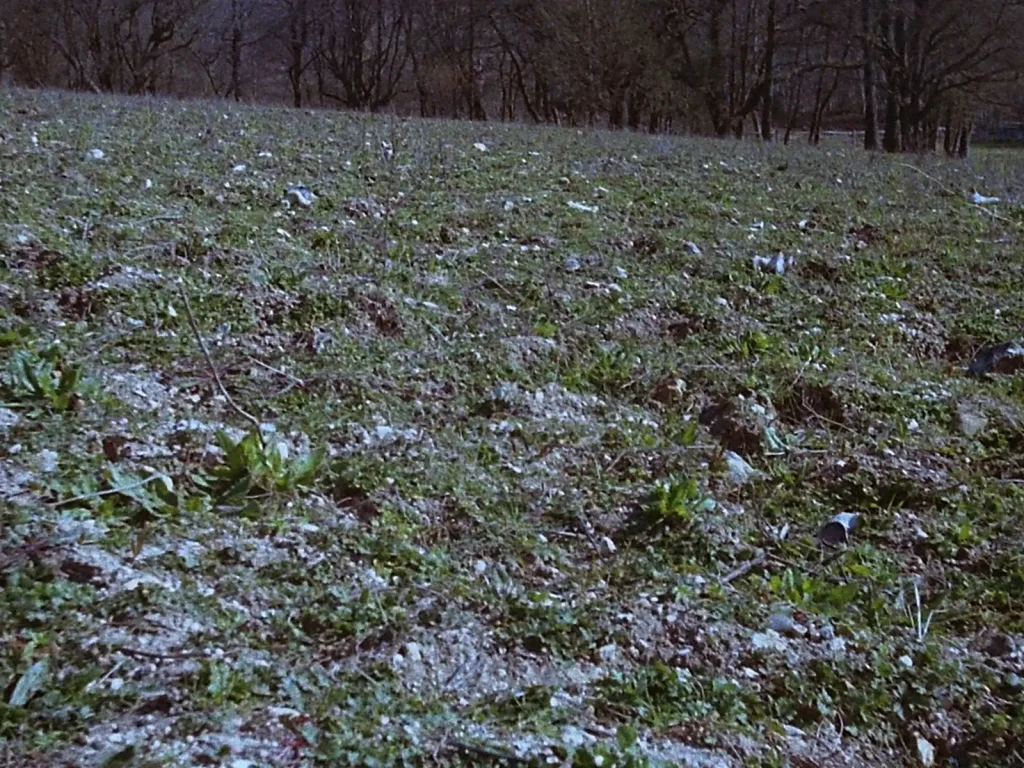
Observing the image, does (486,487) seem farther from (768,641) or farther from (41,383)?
(41,383)

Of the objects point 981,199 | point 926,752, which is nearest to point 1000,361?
point 926,752

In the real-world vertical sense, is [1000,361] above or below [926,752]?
above

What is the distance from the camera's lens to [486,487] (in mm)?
2307

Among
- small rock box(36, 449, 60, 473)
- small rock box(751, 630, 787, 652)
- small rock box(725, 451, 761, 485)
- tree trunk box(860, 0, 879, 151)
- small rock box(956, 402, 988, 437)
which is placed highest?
tree trunk box(860, 0, 879, 151)

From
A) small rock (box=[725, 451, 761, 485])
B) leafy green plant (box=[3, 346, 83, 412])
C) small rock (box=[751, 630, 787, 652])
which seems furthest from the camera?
small rock (box=[725, 451, 761, 485])

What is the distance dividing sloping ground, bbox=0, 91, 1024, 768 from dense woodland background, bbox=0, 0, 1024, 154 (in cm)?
1002

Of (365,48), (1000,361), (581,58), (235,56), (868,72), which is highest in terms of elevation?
(365,48)

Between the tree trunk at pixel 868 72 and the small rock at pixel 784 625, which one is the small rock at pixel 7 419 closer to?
the small rock at pixel 784 625

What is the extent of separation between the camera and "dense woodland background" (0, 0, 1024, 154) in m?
13.2

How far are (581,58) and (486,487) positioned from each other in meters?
12.9

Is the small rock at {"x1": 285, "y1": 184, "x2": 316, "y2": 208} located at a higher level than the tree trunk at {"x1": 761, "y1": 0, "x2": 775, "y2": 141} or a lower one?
lower

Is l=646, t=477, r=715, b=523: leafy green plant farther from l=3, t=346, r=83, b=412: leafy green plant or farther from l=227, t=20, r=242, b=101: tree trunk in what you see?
l=227, t=20, r=242, b=101: tree trunk

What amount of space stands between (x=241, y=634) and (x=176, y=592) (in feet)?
0.51

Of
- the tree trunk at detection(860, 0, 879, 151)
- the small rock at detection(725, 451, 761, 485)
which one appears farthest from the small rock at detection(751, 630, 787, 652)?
the tree trunk at detection(860, 0, 879, 151)
